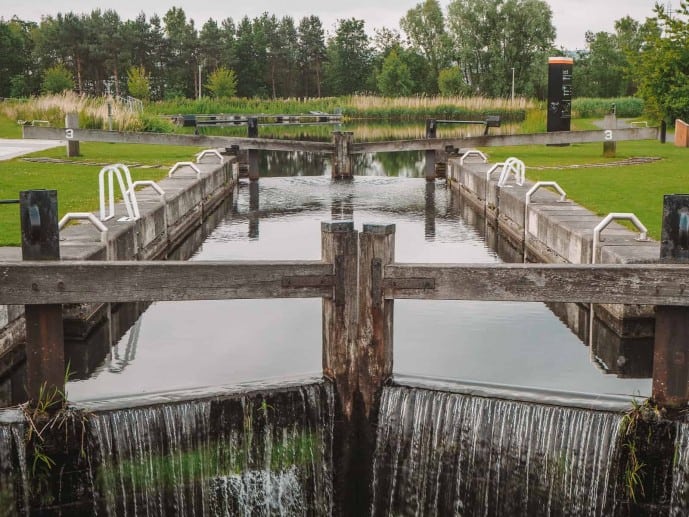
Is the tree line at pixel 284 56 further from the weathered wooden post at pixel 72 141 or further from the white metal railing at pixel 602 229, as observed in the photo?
the white metal railing at pixel 602 229

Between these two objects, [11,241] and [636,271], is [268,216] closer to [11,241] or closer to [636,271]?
[11,241]

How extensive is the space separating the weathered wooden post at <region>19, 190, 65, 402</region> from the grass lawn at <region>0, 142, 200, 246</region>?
11.4 ft

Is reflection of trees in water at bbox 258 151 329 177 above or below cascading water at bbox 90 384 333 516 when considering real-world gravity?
above

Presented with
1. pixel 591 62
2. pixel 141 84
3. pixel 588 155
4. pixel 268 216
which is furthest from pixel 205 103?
pixel 591 62

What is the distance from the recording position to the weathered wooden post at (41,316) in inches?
246

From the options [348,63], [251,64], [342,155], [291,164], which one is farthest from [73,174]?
[348,63]

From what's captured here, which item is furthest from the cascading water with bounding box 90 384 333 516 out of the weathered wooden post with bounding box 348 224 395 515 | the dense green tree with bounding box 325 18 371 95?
the dense green tree with bounding box 325 18 371 95

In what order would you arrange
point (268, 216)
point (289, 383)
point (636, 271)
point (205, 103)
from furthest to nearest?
point (205, 103) → point (268, 216) → point (289, 383) → point (636, 271)

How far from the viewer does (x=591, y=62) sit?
277 ft

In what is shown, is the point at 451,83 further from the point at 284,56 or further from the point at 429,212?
the point at 429,212

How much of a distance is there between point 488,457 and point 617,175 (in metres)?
12.4

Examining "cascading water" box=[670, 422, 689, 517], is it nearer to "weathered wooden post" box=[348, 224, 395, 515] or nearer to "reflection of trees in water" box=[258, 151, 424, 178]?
"weathered wooden post" box=[348, 224, 395, 515]

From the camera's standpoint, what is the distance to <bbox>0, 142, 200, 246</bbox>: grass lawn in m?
12.5

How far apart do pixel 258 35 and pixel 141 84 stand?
30.6 m
